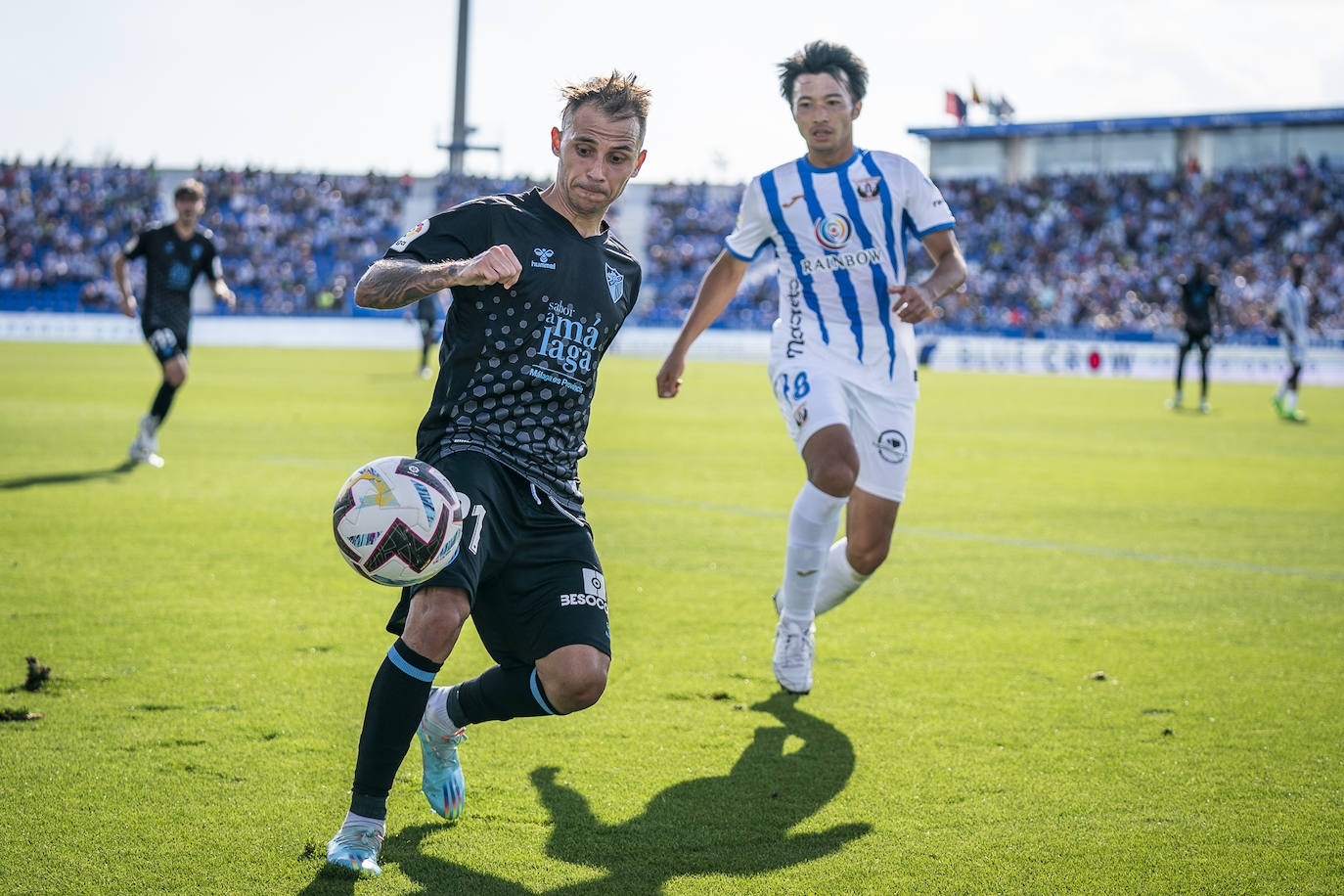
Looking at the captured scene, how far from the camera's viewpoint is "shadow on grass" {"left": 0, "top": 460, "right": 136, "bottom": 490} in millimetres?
9422

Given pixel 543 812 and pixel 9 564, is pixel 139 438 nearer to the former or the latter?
pixel 9 564

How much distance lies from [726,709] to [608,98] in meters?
2.19

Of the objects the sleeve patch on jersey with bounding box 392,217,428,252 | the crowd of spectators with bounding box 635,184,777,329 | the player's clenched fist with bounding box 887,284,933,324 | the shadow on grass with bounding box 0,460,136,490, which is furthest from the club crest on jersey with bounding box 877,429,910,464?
the crowd of spectators with bounding box 635,184,777,329

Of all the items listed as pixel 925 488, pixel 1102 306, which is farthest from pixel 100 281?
pixel 925 488

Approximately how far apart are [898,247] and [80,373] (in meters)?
19.4

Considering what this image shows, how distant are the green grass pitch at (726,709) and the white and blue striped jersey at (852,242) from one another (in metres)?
1.33

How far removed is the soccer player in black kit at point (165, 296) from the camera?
1078cm

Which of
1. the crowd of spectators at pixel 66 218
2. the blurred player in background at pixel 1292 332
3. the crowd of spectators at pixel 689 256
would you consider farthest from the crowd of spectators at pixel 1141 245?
the crowd of spectators at pixel 66 218

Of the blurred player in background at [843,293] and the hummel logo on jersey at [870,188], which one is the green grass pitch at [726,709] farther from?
the hummel logo on jersey at [870,188]

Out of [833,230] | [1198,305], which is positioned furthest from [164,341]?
[1198,305]

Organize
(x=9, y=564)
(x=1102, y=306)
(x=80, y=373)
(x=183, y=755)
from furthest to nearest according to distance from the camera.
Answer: (x=1102, y=306) < (x=80, y=373) < (x=9, y=564) < (x=183, y=755)

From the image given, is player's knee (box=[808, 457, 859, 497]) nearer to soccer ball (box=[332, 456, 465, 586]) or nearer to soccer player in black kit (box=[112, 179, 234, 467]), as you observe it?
soccer ball (box=[332, 456, 465, 586])

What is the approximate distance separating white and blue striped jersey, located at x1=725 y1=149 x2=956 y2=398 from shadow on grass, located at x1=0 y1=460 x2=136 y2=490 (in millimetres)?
6614

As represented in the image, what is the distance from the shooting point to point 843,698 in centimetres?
471
